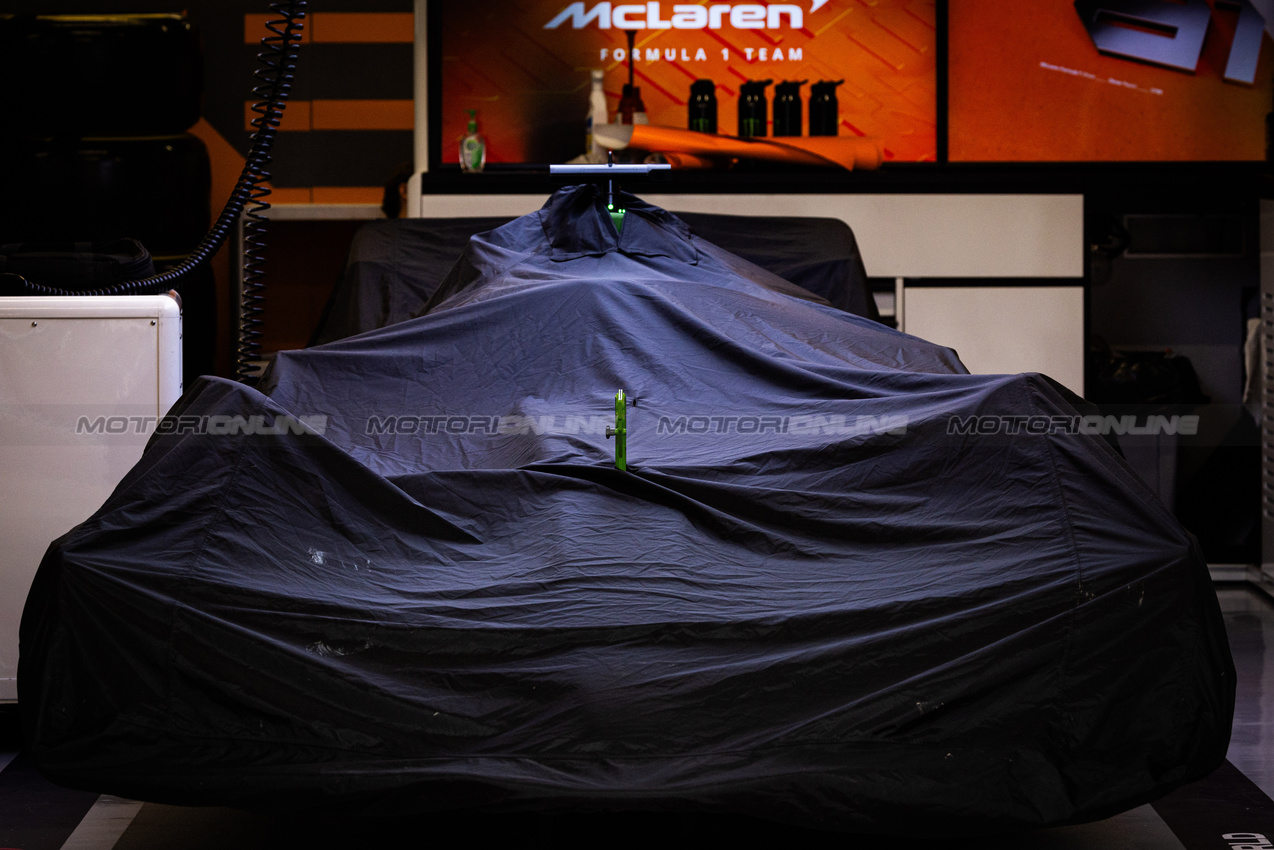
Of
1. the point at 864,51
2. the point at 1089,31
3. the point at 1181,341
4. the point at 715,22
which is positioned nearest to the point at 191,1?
the point at 715,22

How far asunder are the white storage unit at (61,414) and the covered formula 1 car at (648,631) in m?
0.61

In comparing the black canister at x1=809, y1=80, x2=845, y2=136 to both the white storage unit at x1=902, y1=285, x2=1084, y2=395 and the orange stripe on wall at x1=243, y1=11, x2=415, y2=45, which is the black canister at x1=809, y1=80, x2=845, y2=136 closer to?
the white storage unit at x1=902, y1=285, x2=1084, y2=395

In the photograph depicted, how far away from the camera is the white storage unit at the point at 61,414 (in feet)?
7.41

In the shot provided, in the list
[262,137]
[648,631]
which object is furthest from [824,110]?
[648,631]

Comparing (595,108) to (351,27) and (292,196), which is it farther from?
(292,196)

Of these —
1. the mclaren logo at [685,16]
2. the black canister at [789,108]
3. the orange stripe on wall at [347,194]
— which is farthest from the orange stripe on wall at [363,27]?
the black canister at [789,108]

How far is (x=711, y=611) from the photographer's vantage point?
1.44 m

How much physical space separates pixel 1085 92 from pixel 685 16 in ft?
4.54

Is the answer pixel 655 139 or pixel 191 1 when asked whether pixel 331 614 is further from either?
pixel 191 1

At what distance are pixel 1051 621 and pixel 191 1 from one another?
13.8 ft

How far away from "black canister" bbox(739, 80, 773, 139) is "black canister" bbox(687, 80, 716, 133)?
0.32 ft

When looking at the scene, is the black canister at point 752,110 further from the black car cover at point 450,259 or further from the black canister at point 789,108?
the black car cover at point 450,259

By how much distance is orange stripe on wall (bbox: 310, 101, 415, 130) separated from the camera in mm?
4609

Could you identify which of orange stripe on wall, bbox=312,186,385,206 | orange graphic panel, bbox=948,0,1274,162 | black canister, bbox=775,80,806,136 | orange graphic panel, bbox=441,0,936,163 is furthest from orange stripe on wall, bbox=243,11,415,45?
orange graphic panel, bbox=948,0,1274,162
